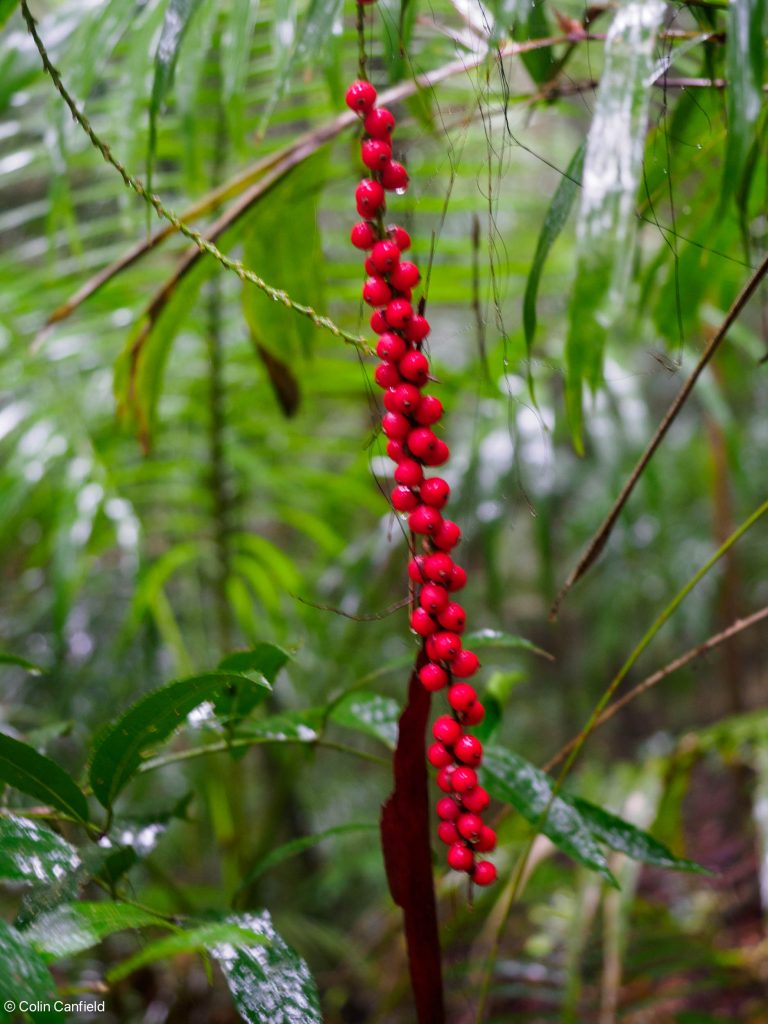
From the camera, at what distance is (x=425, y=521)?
328 mm

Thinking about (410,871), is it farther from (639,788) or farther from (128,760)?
(639,788)

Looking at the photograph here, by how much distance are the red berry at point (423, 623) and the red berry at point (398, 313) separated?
11 cm

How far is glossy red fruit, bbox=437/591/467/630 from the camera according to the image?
0.33 metres

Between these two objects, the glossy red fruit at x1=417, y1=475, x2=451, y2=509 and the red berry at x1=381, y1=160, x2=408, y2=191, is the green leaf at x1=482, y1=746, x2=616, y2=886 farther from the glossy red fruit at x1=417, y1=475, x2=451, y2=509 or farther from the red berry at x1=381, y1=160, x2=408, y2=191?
the red berry at x1=381, y1=160, x2=408, y2=191

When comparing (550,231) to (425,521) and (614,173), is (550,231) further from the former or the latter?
(425,521)

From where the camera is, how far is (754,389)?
77.0 inches

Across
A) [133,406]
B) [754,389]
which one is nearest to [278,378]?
[133,406]

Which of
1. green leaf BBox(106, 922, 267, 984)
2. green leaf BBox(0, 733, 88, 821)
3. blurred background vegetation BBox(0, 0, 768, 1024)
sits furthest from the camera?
blurred background vegetation BBox(0, 0, 768, 1024)

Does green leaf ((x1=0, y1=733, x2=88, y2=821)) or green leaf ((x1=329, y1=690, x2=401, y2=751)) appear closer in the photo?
green leaf ((x1=0, y1=733, x2=88, y2=821))

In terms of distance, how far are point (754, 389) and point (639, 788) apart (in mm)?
1318

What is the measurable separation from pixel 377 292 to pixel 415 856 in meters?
0.24

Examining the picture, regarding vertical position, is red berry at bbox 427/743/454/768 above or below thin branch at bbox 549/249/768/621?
below

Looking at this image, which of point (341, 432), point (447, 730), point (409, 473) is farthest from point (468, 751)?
point (341, 432)

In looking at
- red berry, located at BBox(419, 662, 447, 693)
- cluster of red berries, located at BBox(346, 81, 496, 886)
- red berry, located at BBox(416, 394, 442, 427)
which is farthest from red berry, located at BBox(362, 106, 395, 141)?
red berry, located at BBox(419, 662, 447, 693)
